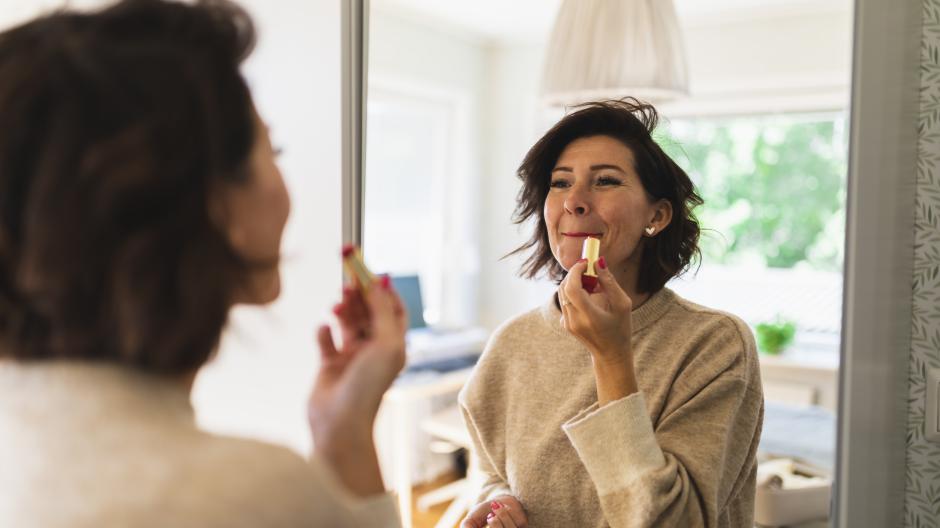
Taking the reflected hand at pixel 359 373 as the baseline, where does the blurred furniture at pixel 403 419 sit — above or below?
below

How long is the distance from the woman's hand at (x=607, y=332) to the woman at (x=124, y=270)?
0.40m

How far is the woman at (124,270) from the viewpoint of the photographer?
1.56 feet

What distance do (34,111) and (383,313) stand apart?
0.30m

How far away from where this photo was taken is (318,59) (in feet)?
4.40

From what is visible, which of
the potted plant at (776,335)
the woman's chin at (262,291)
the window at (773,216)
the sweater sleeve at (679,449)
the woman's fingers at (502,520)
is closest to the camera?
the woman's chin at (262,291)

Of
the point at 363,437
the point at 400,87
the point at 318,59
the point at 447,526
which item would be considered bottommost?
the point at 447,526

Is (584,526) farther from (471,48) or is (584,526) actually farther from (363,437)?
(471,48)

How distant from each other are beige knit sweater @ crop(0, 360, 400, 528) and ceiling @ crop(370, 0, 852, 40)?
114 inches

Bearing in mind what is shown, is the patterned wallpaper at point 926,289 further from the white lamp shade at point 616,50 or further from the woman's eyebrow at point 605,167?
the white lamp shade at point 616,50

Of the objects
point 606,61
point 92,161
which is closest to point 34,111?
point 92,161

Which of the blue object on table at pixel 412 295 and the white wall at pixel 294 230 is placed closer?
the white wall at pixel 294 230

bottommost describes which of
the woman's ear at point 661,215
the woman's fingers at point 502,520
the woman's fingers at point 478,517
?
the woman's fingers at point 478,517

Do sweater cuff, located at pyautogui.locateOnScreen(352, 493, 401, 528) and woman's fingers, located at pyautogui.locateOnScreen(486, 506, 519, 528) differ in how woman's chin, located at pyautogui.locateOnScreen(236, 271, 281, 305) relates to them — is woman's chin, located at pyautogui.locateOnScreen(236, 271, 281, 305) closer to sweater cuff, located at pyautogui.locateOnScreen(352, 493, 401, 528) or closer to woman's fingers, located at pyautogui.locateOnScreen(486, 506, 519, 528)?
sweater cuff, located at pyautogui.locateOnScreen(352, 493, 401, 528)

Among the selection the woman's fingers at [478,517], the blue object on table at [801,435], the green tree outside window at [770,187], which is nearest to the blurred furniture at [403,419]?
the blue object on table at [801,435]
